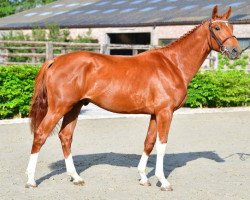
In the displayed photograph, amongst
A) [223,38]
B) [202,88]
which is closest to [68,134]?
[223,38]

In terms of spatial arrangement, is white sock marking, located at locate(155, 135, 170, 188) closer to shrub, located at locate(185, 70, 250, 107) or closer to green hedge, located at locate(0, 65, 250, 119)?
green hedge, located at locate(0, 65, 250, 119)

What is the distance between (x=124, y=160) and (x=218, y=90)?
920cm

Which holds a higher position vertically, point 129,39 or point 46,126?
point 46,126

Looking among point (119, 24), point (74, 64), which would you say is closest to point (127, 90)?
point (74, 64)

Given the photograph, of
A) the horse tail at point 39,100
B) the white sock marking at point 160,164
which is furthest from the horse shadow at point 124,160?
the horse tail at point 39,100

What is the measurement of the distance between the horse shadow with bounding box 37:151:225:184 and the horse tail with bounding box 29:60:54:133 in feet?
3.01

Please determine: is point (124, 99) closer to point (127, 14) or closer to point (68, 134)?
point (68, 134)

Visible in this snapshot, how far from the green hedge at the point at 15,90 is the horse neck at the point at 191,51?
7124 millimetres

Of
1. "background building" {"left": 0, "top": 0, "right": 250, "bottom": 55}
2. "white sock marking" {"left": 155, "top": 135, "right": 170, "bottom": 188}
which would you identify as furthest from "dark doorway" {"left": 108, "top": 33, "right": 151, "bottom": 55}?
"white sock marking" {"left": 155, "top": 135, "right": 170, "bottom": 188}

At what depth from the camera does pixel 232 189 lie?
705 cm

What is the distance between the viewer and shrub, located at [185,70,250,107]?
56.5 feet

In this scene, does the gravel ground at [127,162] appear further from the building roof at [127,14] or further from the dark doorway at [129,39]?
the dark doorway at [129,39]

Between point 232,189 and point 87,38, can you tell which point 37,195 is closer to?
point 232,189

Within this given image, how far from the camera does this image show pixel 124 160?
29.2ft
